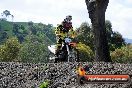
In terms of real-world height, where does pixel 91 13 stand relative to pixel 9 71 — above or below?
above

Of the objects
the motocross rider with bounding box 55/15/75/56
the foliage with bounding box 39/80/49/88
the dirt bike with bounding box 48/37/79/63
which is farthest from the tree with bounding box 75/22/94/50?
the foliage with bounding box 39/80/49/88

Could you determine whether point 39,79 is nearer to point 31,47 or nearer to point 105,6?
point 105,6

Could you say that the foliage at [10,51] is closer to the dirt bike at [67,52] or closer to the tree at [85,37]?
the tree at [85,37]

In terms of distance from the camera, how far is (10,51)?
283 ft

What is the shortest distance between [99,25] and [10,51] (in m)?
66.1

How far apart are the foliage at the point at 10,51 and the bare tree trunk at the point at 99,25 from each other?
57.8m

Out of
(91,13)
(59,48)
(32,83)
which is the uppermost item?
(91,13)

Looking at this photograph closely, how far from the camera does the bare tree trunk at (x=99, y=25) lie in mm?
20656

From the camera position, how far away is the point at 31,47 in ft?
302

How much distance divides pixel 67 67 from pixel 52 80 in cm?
160

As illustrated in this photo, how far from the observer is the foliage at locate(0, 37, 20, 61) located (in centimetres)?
8088

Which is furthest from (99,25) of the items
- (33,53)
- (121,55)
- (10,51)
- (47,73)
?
(33,53)

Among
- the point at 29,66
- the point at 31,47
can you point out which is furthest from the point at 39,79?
the point at 31,47

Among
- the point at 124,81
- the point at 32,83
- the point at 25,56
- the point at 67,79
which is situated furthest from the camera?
the point at 25,56
